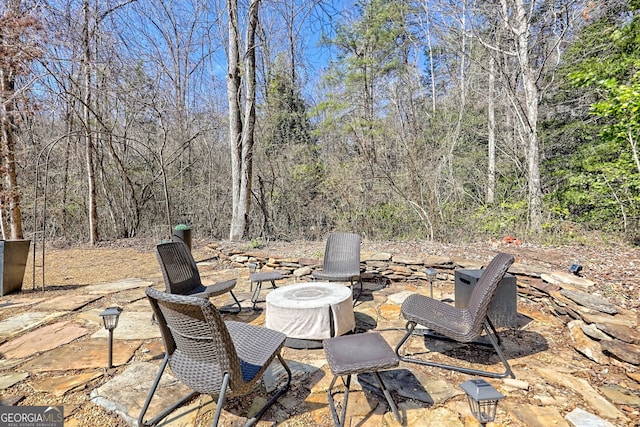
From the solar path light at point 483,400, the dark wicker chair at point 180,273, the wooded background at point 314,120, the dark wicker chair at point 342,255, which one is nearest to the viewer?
the solar path light at point 483,400

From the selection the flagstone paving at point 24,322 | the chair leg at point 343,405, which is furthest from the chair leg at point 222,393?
the flagstone paving at point 24,322

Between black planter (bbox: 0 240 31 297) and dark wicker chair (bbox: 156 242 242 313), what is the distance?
2.64m

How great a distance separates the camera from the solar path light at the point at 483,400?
1.31m

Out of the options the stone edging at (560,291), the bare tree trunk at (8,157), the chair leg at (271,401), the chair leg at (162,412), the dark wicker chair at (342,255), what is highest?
the bare tree trunk at (8,157)

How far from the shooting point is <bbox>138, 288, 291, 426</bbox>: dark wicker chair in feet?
4.67

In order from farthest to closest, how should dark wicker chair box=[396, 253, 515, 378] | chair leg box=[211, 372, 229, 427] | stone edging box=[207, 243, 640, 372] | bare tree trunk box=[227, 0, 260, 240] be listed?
bare tree trunk box=[227, 0, 260, 240] → stone edging box=[207, 243, 640, 372] → dark wicker chair box=[396, 253, 515, 378] → chair leg box=[211, 372, 229, 427]

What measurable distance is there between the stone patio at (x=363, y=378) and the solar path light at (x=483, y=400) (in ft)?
1.25

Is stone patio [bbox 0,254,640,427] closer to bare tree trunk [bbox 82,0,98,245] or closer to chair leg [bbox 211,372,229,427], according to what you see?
chair leg [bbox 211,372,229,427]

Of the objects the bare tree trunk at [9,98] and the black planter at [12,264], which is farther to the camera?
the bare tree trunk at [9,98]

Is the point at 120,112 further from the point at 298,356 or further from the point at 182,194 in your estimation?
the point at 298,356

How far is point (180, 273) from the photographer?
305 cm

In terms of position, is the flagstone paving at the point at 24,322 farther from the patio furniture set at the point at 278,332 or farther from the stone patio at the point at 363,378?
the patio furniture set at the point at 278,332

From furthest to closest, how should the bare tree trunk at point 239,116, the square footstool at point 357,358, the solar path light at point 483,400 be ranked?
the bare tree trunk at point 239,116, the square footstool at point 357,358, the solar path light at point 483,400

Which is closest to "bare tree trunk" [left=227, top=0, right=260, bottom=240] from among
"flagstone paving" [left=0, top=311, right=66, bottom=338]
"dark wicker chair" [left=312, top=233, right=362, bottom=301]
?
"dark wicker chair" [left=312, top=233, right=362, bottom=301]
